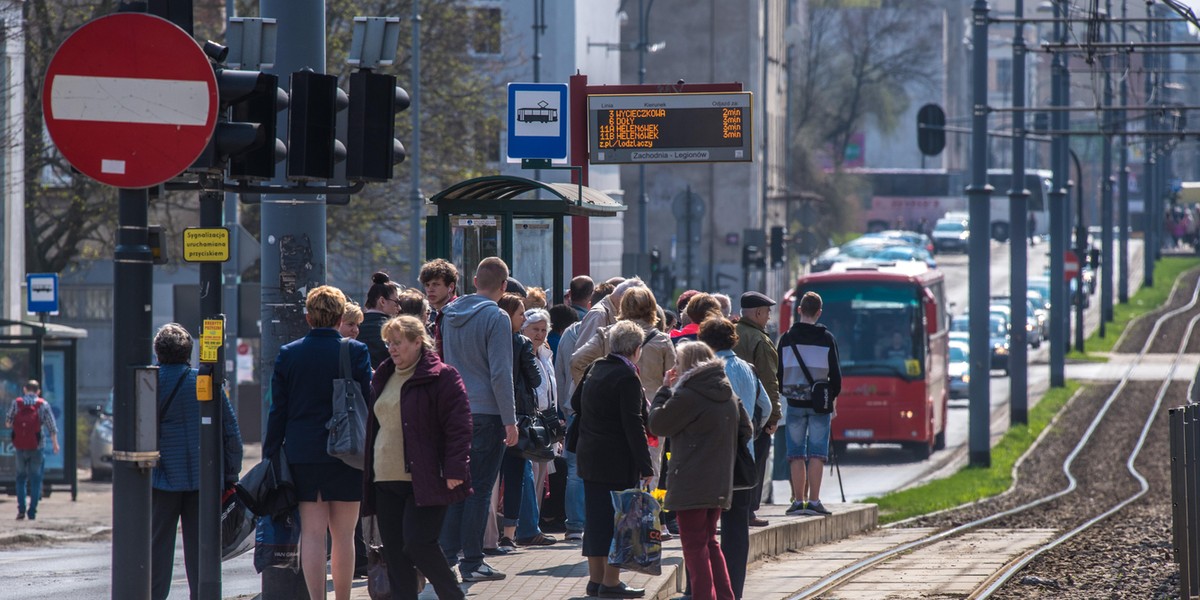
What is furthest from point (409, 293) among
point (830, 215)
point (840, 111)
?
point (840, 111)

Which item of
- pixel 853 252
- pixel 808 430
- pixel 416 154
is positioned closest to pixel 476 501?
pixel 808 430

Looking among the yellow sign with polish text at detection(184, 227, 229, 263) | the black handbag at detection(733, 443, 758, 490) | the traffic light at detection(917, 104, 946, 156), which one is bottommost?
the black handbag at detection(733, 443, 758, 490)

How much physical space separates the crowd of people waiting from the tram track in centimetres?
192

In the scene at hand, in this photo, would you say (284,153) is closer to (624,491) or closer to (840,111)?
(624,491)

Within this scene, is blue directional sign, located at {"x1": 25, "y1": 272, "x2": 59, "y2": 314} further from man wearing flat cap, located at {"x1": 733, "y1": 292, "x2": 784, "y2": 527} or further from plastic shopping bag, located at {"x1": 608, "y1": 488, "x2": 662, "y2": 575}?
plastic shopping bag, located at {"x1": 608, "y1": 488, "x2": 662, "y2": 575}

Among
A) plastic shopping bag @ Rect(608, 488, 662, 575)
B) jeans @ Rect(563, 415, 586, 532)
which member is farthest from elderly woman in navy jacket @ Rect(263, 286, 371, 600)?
jeans @ Rect(563, 415, 586, 532)

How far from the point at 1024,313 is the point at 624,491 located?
2334cm

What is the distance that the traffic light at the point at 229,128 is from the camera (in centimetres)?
733

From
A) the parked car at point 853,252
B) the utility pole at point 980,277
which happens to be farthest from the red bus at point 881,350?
the parked car at point 853,252

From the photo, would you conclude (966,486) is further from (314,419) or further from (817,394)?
(314,419)

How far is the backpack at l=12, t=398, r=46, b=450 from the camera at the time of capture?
821 inches

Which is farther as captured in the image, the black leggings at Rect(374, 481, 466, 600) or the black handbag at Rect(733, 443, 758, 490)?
the black handbag at Rect(733, 443, 758, 490)

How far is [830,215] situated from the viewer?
8000 centimetres

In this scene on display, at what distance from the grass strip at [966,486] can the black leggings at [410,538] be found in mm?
11133
